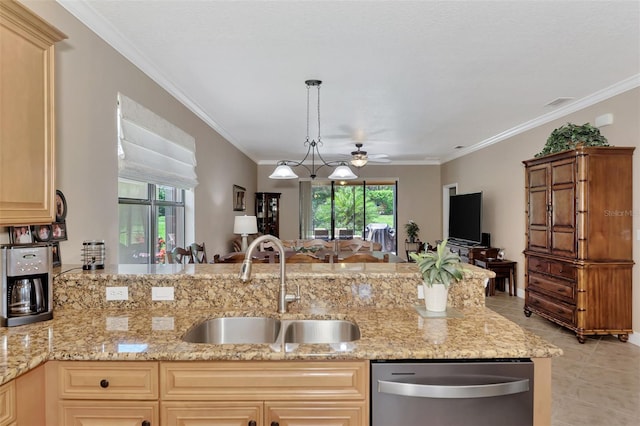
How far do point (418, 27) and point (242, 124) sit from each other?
3397 millimetres

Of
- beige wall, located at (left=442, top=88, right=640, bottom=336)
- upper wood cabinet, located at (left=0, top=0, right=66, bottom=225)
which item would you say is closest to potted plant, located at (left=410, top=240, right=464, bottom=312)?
upper wood cabinet, located at (left=0, top=0, right=66, bottom=225)

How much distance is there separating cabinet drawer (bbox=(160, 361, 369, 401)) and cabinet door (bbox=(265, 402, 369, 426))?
0.03 meters

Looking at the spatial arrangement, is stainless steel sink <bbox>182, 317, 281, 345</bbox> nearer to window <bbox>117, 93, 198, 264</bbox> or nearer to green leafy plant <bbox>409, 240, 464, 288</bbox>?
green leafy plant <bbox>409, 240, 464, 288</bbox>

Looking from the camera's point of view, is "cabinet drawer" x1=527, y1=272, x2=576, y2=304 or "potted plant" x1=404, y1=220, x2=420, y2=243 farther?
"potted plant" x1=404, y1=220, x2=420, y2=243

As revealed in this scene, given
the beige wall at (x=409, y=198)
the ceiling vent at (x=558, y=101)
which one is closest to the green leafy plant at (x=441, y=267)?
the ceiling vent at (x=558, y=101)

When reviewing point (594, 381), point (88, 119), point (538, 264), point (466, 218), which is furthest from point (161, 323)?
point (466, 218)

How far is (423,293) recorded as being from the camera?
78.4 inches

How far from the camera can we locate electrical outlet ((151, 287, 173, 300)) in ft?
6.53

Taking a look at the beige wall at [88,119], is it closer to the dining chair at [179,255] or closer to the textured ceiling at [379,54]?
the textured ceiling at [379,54]

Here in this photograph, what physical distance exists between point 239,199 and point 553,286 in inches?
198

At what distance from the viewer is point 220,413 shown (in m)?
1.40

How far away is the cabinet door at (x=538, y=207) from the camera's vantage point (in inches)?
172

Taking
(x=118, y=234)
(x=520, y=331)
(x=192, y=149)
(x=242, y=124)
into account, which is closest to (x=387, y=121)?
(x=242, y=124)

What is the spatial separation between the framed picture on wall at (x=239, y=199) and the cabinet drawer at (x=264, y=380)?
533 cm
